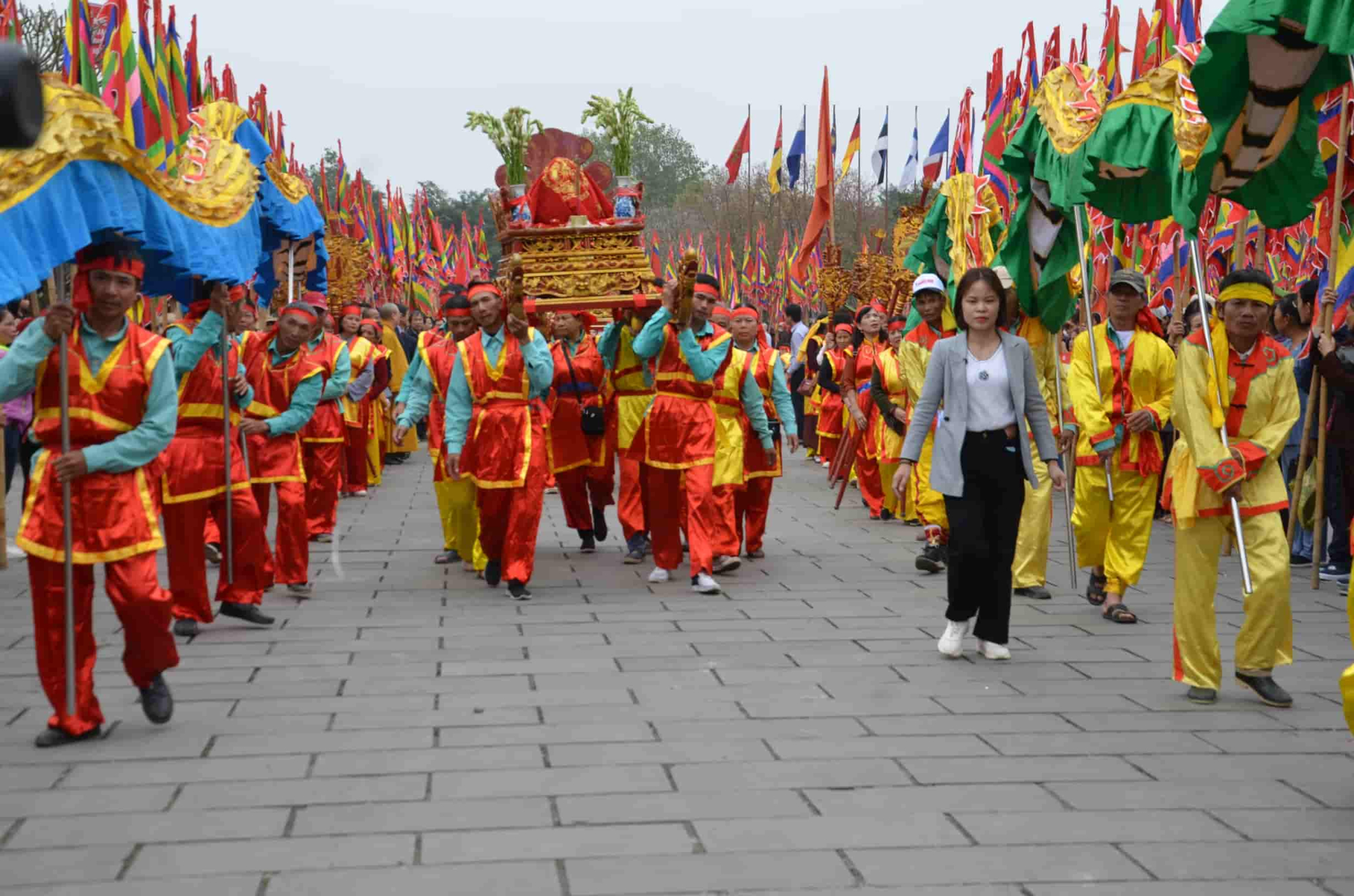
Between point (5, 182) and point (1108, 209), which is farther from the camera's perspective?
point (1108, 209)

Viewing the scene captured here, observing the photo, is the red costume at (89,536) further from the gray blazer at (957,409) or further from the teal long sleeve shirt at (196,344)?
the gray blazer at (957,409)

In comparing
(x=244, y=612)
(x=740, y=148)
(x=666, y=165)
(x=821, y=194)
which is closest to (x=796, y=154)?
(x=740, y=148)

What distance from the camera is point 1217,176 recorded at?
19.4ft

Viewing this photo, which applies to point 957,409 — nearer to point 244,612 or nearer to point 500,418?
point 500,418

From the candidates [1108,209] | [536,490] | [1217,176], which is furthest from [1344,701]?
[536,490]

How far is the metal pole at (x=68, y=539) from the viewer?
5488 mm

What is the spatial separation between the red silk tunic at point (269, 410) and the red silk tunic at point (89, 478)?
3114 millimetres

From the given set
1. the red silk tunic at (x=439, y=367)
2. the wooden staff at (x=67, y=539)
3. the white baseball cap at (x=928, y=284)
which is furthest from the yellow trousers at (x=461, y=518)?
the wooden staff at (x=67, y=539)

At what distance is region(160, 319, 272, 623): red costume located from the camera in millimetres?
7625

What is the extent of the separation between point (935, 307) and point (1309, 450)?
267 cm

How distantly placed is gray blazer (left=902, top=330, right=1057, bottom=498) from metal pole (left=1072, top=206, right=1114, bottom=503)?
3.28 feet

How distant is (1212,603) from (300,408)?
A: 5.37 meters

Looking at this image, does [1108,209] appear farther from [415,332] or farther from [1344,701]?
[415,332]

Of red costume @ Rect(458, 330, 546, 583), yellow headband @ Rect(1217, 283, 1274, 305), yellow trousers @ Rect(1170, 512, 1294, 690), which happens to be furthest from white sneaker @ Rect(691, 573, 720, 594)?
yellow headband @ Rect(1217, 283, 1274, 305)
